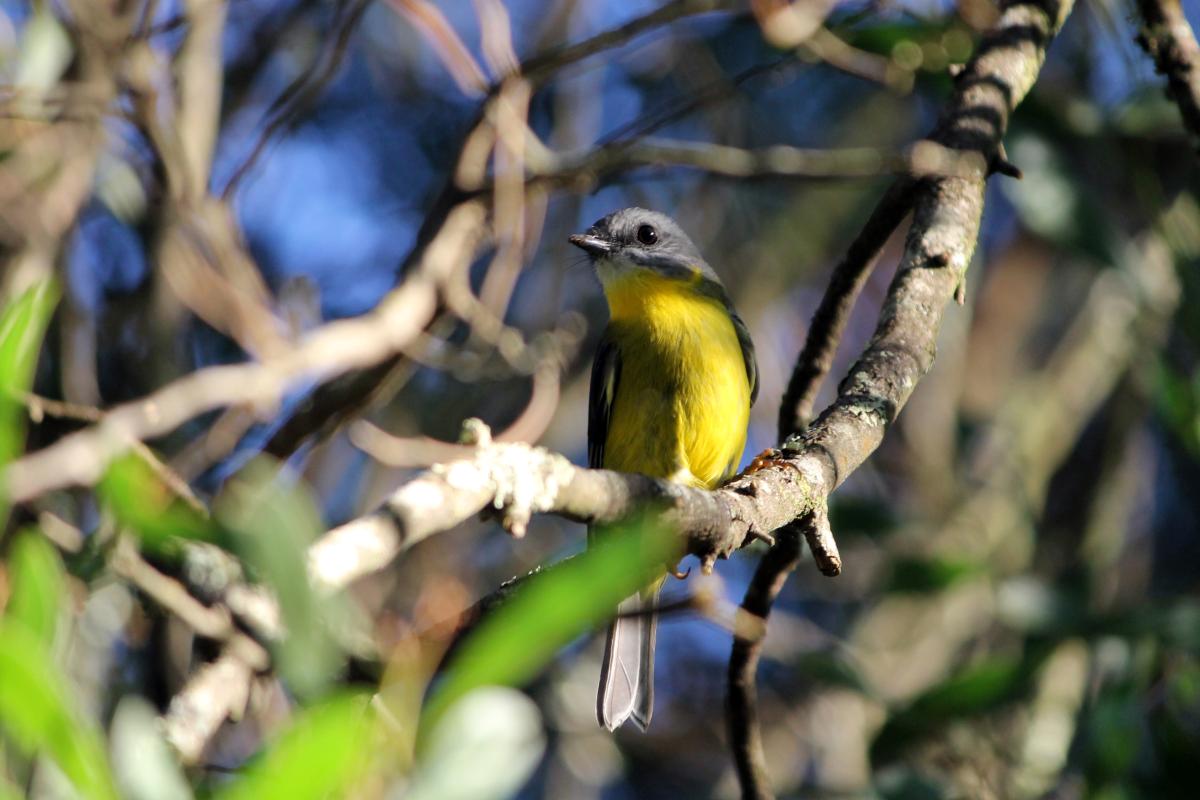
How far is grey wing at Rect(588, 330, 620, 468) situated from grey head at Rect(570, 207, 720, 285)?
1.46 ft

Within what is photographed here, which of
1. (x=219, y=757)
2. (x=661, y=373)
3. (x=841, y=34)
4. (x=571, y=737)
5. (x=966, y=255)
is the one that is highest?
(x=966, y=255)

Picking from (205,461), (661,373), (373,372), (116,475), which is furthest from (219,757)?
(116,475)

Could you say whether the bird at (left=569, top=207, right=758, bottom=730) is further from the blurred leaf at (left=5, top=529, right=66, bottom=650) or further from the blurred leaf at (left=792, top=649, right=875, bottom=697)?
the blurred leaf at (left=5, top=529, right=66, bottom=650)

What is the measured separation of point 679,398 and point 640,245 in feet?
3.18

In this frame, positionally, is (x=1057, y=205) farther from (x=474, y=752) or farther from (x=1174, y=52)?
(x=474, y=752)

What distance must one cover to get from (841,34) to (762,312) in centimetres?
219

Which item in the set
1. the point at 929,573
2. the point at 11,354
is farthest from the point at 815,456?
the point at 929,573

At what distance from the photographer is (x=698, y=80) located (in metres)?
6.41

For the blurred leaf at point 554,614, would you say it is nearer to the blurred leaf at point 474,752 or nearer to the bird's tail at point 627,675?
the blurred leaf at point 474,752

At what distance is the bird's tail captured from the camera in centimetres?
394

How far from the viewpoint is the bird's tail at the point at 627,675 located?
12.9 ft

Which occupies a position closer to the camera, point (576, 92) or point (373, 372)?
point (373, 372)

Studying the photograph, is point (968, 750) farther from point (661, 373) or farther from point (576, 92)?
point (576, 92)

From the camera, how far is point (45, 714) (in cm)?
115
